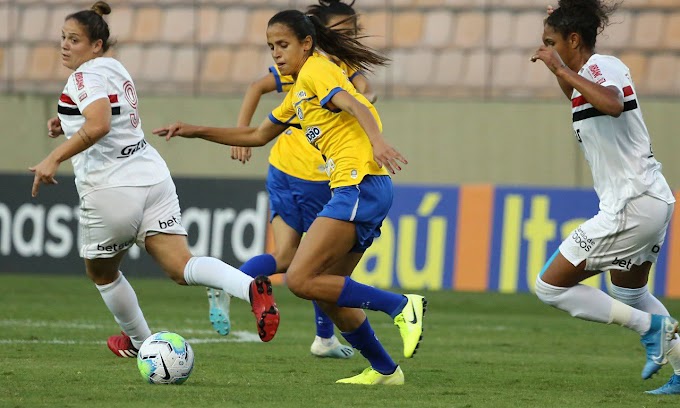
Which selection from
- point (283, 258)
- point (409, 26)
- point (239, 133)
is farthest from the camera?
point (409, 26)

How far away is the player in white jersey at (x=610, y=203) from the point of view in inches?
248

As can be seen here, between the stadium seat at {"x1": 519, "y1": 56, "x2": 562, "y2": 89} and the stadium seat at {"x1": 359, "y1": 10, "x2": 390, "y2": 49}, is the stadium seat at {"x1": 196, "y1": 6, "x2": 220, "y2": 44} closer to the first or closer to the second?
the stadium seat at {"x1": 359, "y1": 10, "x2": 390, "y2": 49}

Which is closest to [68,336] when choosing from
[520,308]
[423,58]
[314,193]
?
[314,193]

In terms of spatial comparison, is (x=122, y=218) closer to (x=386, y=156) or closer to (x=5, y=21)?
(x=386, y=156)

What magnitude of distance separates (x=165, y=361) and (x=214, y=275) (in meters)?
0.61

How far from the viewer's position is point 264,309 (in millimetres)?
6188

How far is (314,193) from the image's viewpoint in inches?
325

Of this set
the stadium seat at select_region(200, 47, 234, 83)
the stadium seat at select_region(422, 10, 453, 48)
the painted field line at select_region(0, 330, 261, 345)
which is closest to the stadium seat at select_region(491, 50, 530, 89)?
the stadium seat at select_region(422, 10, 453, 48)

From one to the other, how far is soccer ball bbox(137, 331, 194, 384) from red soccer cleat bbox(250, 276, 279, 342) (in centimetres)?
Answer: 39

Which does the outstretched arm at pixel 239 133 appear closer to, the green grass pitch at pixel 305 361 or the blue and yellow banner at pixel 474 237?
the green grass pitch at pixel 305 361

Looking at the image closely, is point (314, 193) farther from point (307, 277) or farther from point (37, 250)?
point (37, 250)

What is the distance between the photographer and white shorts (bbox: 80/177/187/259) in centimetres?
682

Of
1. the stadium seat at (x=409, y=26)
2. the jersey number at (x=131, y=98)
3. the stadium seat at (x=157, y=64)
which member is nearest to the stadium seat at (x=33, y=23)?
the stadium seat at (x=157, y=64)

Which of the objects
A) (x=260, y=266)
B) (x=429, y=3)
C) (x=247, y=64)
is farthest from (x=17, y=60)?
(x=260, y=266)
